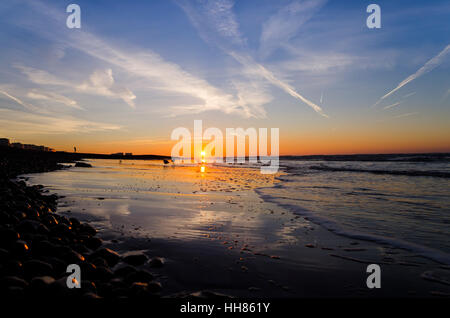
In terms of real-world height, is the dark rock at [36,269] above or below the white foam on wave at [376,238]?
above

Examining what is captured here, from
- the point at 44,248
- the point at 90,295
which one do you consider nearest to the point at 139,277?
the point at 90,295

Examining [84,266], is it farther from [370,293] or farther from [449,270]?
[449,270]

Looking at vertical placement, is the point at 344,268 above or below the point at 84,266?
below

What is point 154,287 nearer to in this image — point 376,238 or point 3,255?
point 3,255

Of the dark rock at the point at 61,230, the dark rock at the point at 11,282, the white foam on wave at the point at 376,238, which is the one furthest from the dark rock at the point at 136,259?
the white foam on wave at the point at 376,238

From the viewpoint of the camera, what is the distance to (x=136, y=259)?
14.6 ft

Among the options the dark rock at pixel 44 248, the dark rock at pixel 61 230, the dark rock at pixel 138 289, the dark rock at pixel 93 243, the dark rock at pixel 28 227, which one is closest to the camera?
the dark rock at pixel 138 289

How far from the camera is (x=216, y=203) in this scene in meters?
10.1

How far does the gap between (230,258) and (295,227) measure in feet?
9.20

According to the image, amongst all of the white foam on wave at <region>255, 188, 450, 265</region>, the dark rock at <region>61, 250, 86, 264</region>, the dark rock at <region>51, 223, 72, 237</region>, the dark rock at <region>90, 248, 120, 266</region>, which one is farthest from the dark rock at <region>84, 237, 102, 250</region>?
the white foam on wave at <region>255, 188, 450, 265</region>

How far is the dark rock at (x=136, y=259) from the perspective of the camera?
173 inches

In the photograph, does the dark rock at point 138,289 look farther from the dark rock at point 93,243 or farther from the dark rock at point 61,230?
the dark rock at point 61,230
